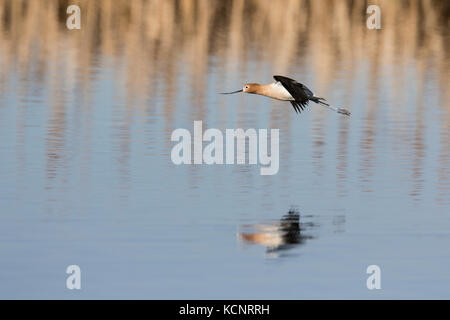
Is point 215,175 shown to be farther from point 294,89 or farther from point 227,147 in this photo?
point 227,147

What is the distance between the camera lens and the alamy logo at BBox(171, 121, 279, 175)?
45.4 feet

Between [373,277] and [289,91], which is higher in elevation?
[289,91]

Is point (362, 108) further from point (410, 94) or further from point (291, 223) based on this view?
point (291, 223)

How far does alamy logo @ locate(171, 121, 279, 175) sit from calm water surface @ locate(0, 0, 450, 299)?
13 cm

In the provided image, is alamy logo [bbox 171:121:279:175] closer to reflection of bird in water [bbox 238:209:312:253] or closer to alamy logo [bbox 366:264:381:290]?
reflection of bird in water [bbox 238:209:312:253]

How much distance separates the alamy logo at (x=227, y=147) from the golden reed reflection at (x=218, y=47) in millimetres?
442

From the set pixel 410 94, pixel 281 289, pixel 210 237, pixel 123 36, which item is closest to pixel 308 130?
pixel 410 94

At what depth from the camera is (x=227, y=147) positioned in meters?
14.6

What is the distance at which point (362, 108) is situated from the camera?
17.3 m

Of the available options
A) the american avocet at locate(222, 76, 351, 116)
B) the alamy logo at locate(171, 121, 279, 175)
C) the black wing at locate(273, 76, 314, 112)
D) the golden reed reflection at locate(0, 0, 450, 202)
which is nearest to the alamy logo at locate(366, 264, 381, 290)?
the american avocet at locate(222, 76, 351, 116)

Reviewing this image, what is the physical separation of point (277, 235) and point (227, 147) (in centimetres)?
374

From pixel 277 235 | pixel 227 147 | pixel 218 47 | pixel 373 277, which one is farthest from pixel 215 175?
pixel 218 47

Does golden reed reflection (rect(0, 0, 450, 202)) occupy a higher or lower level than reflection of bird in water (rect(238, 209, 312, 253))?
higher

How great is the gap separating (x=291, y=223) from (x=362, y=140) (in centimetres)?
385
